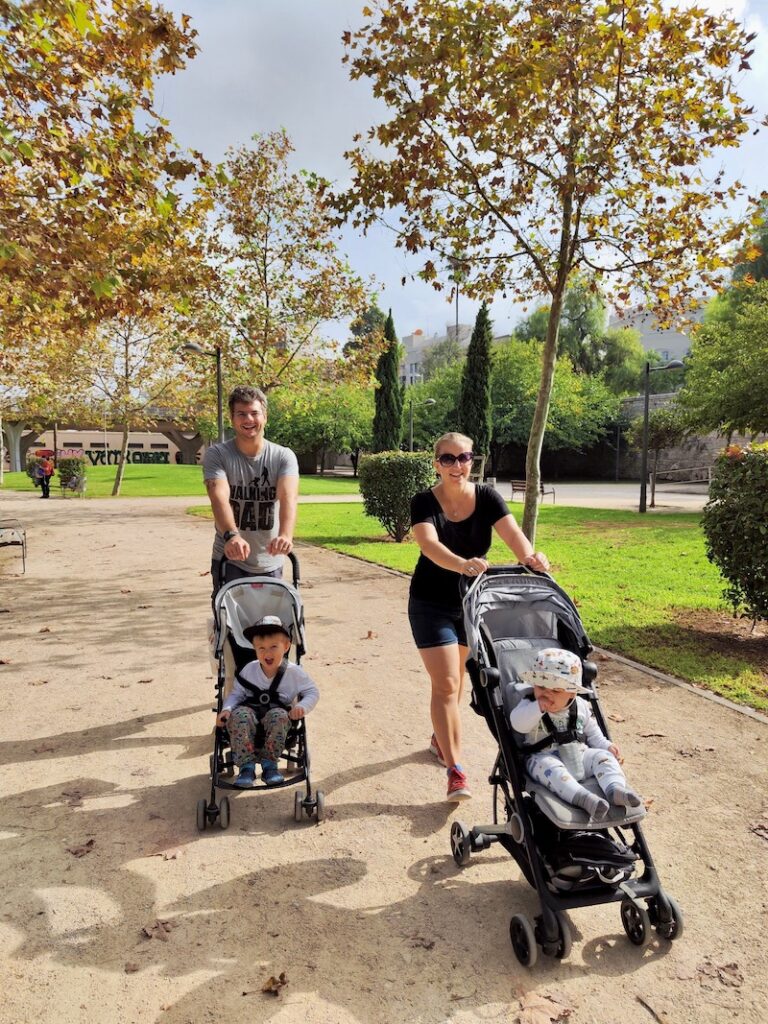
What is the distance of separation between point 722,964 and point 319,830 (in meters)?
1.99

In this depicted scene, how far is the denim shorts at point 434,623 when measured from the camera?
4.05 m

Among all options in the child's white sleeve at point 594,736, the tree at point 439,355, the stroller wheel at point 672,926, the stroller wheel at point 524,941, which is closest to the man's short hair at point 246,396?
the child's white sleeve at point 594,736

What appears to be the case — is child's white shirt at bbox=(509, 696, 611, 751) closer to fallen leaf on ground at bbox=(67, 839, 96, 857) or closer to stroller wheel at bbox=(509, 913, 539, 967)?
stroller wheel at bbox=(509, 913, 539, 967)

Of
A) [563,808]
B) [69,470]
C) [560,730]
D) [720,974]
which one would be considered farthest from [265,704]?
[69,470]

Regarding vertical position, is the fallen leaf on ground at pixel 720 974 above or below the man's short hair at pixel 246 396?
below

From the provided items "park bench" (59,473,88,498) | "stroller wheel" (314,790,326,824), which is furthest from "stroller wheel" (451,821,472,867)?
"park bench" (59,473,88,498)

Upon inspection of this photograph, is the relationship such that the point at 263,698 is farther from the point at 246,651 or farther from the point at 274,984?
the point at 274,984

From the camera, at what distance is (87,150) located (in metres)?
7.19

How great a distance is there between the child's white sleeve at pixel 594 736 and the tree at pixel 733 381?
60.3 feet

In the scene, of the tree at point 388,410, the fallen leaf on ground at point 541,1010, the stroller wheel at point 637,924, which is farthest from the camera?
the tree at point 388,410

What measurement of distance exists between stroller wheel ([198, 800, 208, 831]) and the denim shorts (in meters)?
1.46

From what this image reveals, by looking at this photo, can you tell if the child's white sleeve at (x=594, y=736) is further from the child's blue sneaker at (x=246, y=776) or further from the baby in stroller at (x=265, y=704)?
the child's blue sneaker at (x=246, y=776)

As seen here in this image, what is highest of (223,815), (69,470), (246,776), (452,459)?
(452,459)

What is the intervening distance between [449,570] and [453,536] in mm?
210
